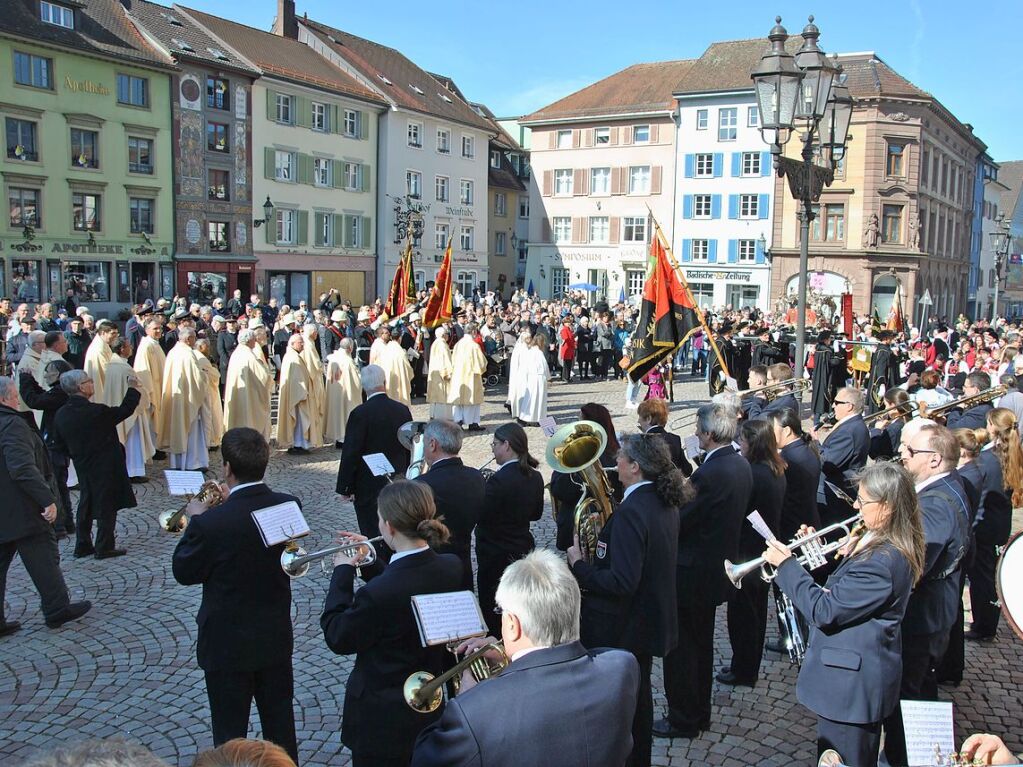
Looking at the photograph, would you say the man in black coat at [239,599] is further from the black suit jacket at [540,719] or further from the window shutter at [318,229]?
the window shutter at [318,229]

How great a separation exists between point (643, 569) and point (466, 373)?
11133 millimetres

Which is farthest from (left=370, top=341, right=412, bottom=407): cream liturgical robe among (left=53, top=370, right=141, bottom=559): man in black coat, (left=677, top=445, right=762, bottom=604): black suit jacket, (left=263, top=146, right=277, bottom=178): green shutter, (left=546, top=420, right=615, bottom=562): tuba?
(left=263, top=146, right=277, bottom=178): green shutter

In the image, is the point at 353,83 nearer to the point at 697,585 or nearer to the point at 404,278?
the point at 404,278

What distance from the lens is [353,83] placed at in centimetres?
4459

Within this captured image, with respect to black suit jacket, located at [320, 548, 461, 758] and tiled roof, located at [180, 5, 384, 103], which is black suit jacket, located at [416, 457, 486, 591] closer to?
black suit jacket, located at [320, 548, 461, 758]

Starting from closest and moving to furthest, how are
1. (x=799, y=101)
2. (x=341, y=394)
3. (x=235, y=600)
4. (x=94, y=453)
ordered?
1. (x=235, y=600)
2. (x=94, y=453)
3. (x=799, y=101)
4. (x=341, y=394)

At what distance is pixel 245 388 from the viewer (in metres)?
12.6

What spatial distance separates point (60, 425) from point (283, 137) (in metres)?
34.6

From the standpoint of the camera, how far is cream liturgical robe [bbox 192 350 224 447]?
1202 centimetres

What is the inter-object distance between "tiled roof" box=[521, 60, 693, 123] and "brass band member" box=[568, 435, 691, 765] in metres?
49.4

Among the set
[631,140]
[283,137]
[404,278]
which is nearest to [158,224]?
[283,137]

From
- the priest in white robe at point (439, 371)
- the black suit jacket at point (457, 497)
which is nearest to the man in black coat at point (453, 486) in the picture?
the black suit jacket at point (457, 497)

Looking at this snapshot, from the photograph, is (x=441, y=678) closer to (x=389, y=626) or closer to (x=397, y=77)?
(x=389, y=626)

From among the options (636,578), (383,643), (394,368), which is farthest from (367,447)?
(394,368)
